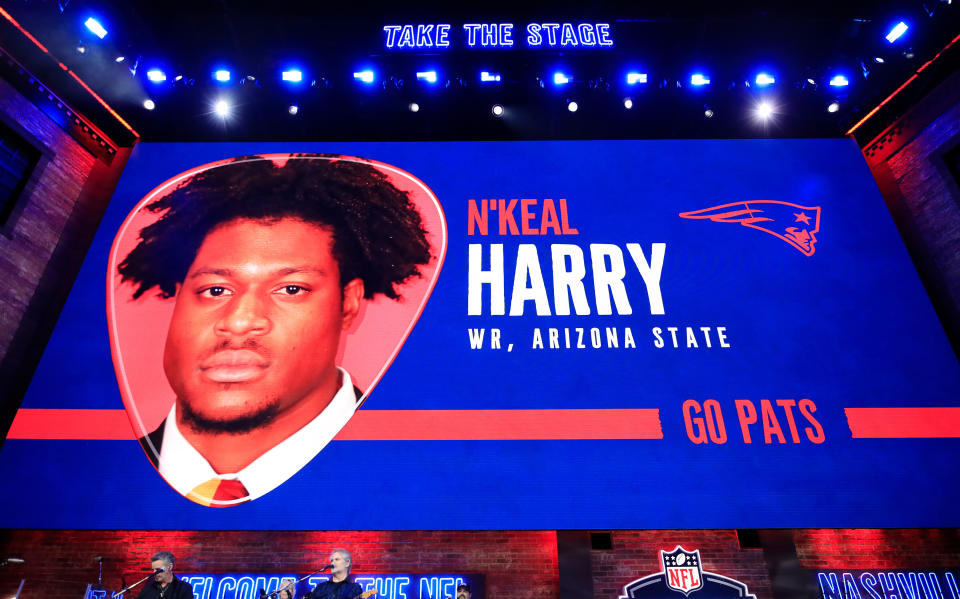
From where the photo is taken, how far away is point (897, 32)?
6.68m

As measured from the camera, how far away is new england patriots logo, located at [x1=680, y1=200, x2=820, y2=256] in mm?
6734

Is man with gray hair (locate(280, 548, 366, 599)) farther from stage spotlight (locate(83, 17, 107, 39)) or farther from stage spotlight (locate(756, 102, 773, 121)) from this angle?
stage spotlight (locate(756, 102, 773, 121))

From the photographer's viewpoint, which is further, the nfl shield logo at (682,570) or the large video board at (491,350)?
the nfl shield logo at (682,570)

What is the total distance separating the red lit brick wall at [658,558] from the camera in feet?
18.5

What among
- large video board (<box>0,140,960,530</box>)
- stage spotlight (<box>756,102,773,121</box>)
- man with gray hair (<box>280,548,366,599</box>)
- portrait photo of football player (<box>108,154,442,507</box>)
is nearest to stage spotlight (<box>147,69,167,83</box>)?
large video board (<box>0,140,960,530</box>)

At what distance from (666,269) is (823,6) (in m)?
4.24

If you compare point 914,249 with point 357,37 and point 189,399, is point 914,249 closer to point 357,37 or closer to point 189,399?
point 357,37

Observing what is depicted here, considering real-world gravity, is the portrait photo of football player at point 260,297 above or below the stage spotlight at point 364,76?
below

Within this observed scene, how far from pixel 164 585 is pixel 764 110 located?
27.9 feet

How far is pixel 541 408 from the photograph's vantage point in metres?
5.66

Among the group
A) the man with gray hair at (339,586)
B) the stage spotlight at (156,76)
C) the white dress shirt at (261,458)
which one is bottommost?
the man with gray hair at (339,586)

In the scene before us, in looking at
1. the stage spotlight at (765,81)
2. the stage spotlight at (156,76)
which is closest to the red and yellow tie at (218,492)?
the stage spotlight at (156,76)

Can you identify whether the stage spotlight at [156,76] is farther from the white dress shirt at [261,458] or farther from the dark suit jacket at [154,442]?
the dark suit jacket at [154,442]

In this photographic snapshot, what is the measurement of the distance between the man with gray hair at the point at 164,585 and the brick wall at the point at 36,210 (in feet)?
11.4
